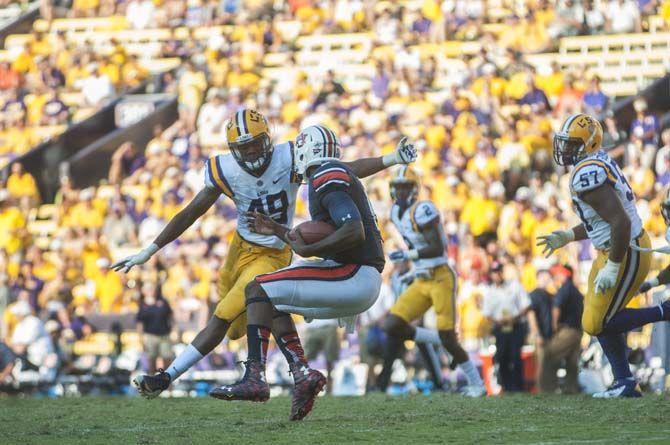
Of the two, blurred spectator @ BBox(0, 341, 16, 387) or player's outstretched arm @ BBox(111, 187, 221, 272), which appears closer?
player's outstretched arm @ BBox(111, 187, 221, 272)

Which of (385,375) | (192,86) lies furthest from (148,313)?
(192,86)

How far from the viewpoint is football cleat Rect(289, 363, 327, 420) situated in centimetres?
758

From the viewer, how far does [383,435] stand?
6.88 meters

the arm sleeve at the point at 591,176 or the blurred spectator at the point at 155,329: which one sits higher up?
the arm sleeve at the point at 591,176

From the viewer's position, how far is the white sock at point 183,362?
326 inches

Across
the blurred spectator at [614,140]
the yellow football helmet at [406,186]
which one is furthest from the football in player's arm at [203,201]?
the blurred spectator at [614,140]

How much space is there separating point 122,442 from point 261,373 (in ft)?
3.32

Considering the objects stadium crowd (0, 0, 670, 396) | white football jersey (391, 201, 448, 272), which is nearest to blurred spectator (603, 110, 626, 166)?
stadium crowd (0, 0, 670, 396)

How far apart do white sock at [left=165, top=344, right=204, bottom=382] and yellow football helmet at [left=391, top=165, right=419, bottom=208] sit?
3568 mm

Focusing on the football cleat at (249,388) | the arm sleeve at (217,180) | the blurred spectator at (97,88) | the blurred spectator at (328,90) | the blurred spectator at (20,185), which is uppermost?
the blurred spectator at (97,88)

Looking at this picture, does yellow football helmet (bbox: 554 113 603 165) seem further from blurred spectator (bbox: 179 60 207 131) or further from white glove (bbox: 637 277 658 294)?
blurred spectator (bbox: 179 60 207 131)

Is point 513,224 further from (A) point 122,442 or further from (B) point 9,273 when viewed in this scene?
(A) point 122,442

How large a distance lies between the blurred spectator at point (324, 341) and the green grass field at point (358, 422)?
441 centimetres

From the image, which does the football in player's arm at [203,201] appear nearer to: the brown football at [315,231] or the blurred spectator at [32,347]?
the brown football at [315,231]
